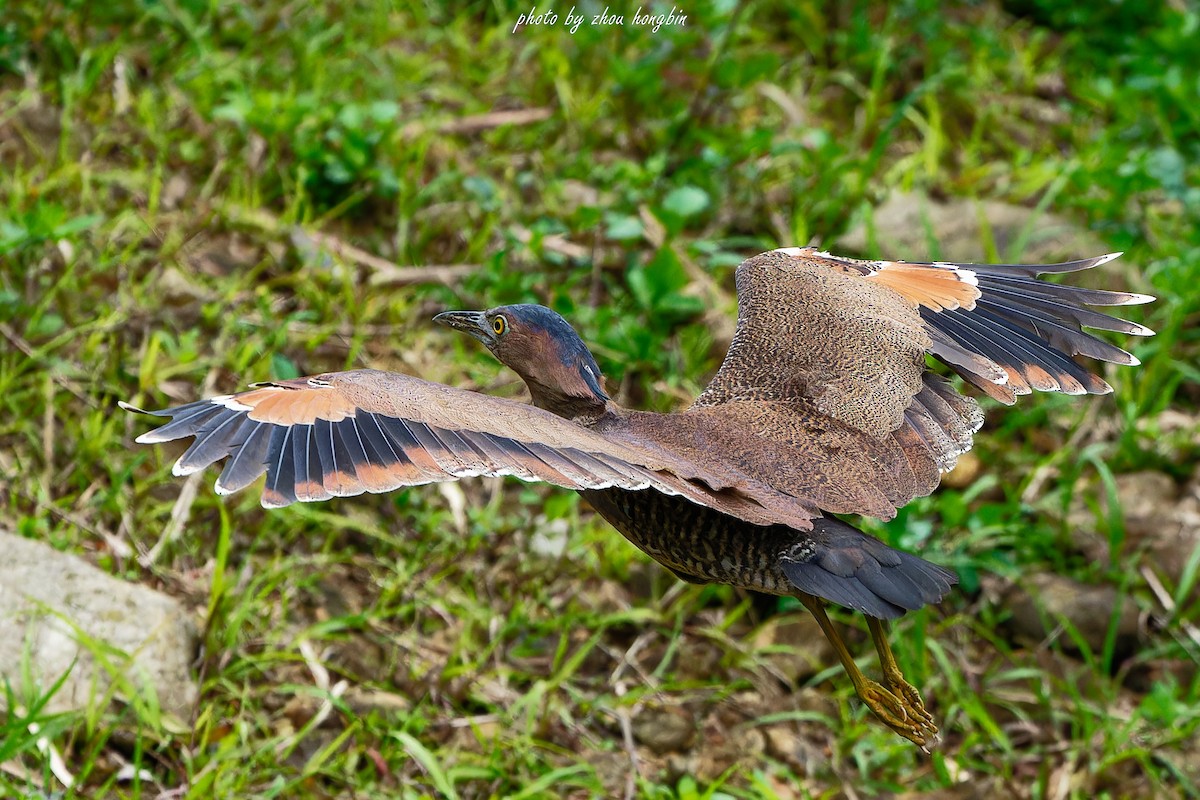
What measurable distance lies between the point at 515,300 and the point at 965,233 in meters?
2.03

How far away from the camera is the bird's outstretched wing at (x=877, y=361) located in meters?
3.28

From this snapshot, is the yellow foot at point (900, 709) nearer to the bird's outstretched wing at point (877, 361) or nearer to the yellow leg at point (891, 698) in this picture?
the yellow leg at point (891, 698)

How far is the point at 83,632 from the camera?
3.82 metres

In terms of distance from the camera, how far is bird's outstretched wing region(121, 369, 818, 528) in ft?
8.63

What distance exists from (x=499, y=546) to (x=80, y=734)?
1.52 m

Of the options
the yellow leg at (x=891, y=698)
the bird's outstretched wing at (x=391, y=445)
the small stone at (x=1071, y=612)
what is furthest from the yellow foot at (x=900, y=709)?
the small stone at (x=1071, y=612)

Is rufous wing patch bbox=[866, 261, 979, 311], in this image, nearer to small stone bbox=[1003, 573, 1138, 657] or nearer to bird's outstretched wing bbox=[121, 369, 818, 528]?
bird's outstretched wing bbox=[121, 369, 818, 528]

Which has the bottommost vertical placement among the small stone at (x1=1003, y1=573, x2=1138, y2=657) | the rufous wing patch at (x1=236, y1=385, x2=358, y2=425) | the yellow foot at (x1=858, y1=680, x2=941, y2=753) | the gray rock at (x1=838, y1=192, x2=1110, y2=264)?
the small stone at (x1=1003, y1=573, x2=1138, y2=657)


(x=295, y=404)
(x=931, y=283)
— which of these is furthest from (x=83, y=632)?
(x=931, y=283)

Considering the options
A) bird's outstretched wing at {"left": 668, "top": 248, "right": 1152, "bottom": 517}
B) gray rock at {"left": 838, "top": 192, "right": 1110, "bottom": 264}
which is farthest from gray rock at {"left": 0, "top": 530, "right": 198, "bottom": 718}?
gray rock at {"left": 838, "top": 192, "right": 1110, "bottom": 264}

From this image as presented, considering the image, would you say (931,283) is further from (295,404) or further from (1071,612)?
(295,404)

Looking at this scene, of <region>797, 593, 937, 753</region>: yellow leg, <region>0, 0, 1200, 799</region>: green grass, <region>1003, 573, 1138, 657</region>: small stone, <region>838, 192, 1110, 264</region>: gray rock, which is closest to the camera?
<region>797, 593, 937, 753</region>: yellow leg

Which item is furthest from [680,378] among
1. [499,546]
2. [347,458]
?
[347,458]

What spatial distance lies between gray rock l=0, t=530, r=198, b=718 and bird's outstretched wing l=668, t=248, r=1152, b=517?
1.72 metres
